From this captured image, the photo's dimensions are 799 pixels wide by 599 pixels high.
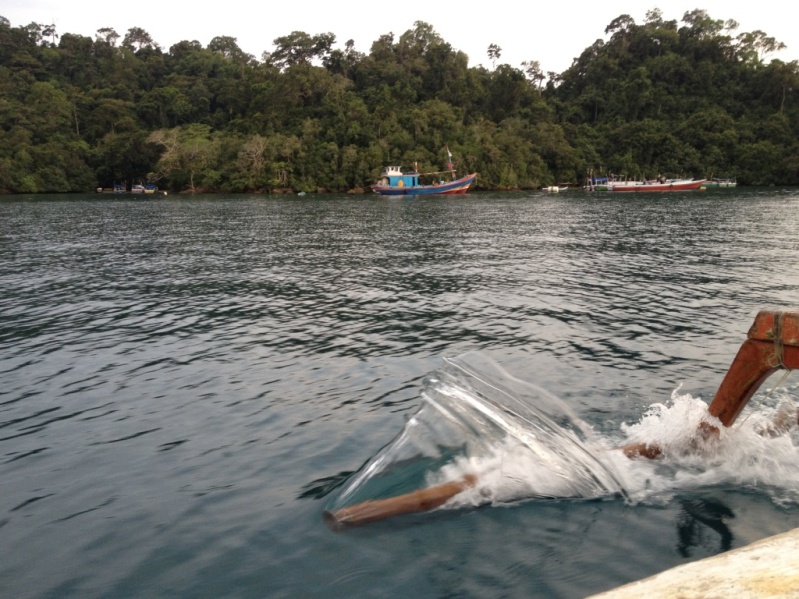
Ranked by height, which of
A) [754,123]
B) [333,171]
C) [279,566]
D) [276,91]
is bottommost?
[279,566]

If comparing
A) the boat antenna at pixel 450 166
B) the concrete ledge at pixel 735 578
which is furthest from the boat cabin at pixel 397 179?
the concrete ledge at pixel 735 578

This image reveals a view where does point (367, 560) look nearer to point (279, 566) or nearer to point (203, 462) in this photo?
point (279, 566)

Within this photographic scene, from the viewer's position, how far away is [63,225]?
44.5 metres

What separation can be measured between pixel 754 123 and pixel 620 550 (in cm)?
14219

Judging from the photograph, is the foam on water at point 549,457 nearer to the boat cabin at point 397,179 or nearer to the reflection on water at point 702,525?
the reflection on water at point 702,525

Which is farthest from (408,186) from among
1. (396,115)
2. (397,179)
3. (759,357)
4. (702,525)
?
(702,525)

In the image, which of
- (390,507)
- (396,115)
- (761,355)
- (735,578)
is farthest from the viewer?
(396,115)

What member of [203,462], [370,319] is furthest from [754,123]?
[203,462]

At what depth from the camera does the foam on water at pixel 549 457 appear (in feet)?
22.5

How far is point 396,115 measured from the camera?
125 meters

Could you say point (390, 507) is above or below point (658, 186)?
below

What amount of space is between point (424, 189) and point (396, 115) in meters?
→ 32.4

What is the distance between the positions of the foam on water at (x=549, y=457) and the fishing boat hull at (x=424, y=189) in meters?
89.8

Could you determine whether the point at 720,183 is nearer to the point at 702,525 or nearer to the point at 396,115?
the point at 396,115
